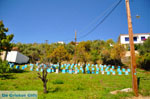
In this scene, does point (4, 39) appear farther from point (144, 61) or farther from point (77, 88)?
point (144, 61)

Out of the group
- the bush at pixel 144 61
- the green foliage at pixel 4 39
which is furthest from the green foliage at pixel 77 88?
the bush at pixel 144 61

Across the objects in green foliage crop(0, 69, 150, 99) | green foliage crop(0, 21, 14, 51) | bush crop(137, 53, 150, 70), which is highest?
green foliage crop(0, 21, 14, 51)

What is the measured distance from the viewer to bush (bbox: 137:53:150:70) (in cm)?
2191

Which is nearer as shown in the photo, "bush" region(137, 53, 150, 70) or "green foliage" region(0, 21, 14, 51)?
"green foliage" region(0, 21, 14, 51)

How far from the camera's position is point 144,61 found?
2238 centimetres

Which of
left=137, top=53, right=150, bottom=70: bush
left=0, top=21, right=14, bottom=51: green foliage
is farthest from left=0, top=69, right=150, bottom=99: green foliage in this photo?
left=137, top=53, right=150, bottom=70: bush

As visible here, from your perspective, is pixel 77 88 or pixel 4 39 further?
pixel 4 39

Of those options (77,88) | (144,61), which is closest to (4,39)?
(77,88)

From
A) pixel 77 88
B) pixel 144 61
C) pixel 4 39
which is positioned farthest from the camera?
pixel 144 61

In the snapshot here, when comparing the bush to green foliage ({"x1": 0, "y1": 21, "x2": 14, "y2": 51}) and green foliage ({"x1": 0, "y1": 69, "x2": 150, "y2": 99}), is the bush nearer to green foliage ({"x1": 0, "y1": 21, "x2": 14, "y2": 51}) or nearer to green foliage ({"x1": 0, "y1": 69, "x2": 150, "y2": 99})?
green foliage ({"x1": 0, "y1": 69, "x2": 150, "y2": 99})

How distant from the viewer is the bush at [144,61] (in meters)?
21.9

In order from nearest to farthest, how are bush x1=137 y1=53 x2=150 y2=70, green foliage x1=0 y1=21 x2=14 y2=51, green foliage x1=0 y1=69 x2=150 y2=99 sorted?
green foliage x1=0 y1=69 x2=150 y2=99, green foliage x1=0 y1=21 x2=14 y2=51, bush x1=137 y1=53 x2=150 y2=70

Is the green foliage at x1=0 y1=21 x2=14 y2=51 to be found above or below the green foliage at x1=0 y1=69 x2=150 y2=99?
above

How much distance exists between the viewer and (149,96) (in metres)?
6.33
